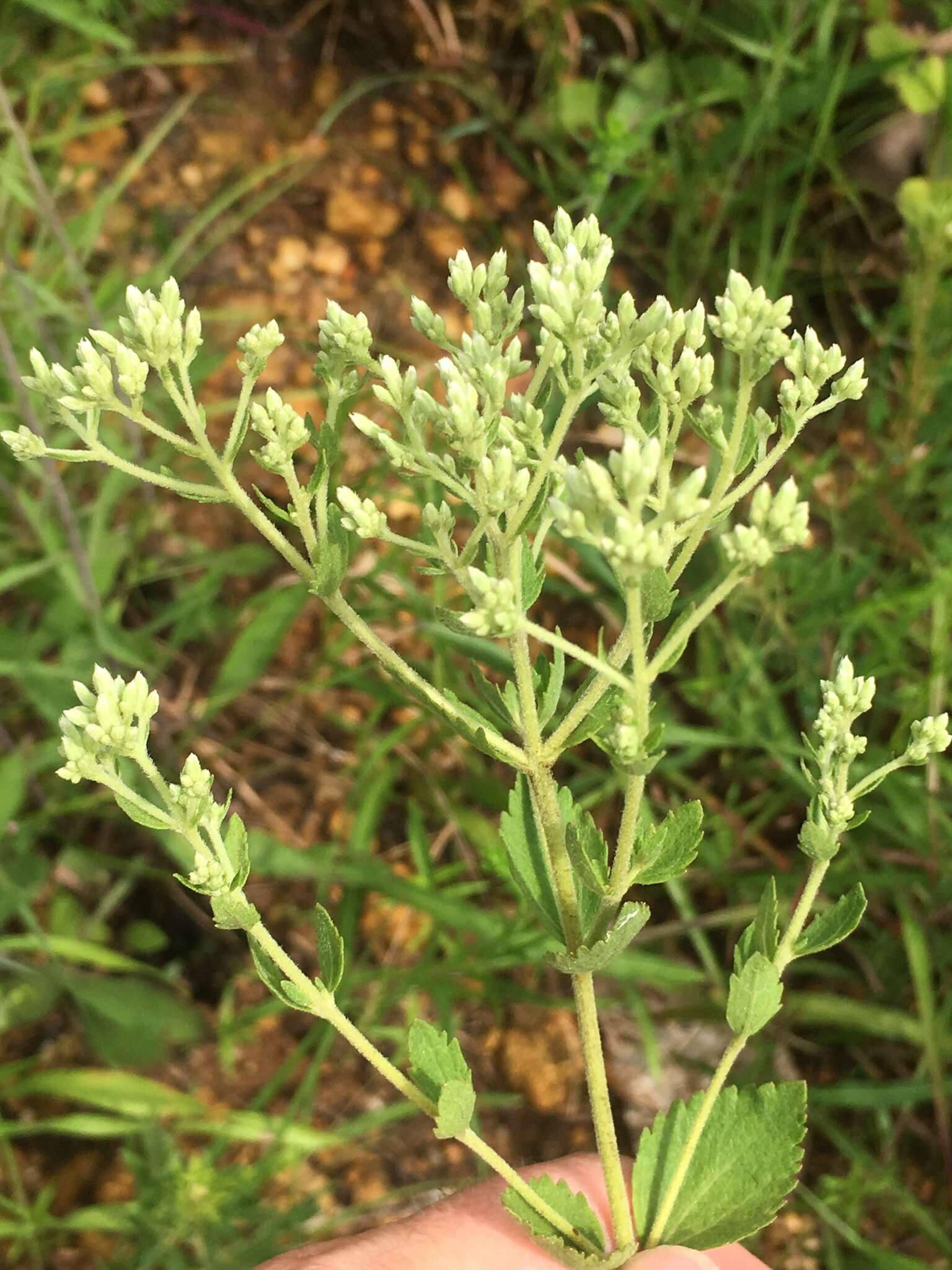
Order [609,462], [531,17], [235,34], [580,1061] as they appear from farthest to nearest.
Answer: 1. [235,34]
2. [531,17]
3. [580,1061]
4. [609,462]

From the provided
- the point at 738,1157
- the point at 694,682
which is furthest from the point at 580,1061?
the point at 738,1157

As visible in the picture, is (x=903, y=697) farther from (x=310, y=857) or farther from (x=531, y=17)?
(x=531, y=17)

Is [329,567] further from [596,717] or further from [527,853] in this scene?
[527,853]

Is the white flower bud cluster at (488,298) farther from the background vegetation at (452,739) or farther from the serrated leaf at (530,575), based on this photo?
the background vegetation at (452,739)

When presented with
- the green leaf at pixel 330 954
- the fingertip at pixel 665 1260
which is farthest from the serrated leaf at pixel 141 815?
the fingertip at pixel 665 1260

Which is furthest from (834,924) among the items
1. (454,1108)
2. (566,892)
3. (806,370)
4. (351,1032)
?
(806,370)

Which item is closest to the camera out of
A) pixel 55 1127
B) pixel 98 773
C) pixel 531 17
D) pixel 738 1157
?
pixel 98 773
